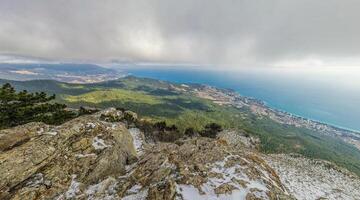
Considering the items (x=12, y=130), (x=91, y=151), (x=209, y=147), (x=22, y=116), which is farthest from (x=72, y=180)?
(x=22, y=116)

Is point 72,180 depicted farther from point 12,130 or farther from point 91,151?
point 12,130

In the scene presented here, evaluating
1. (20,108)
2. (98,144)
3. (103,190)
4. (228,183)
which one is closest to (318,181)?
(228,183)

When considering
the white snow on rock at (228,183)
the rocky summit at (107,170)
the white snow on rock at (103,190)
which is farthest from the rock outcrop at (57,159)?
the white snow on rock at (228,183)

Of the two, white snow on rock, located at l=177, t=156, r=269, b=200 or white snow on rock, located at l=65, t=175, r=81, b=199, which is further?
white snow on rock, located at l=65, t=175, r=81, b=199

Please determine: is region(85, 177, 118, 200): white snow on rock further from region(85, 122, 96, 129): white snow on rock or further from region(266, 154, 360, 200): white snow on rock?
region(266, 154, 360, 200): white snow on rock

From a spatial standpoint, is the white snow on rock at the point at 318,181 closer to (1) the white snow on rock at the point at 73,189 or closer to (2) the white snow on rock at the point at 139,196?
(2) the white snow on rock at the point at 139,196

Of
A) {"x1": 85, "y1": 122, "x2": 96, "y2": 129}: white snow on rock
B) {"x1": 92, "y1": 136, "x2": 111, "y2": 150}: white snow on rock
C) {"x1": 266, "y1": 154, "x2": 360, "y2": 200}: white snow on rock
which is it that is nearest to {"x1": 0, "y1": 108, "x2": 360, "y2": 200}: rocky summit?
{"x1": 92, "y1": 136, "x2": 111, "y2": 150}: white snow on rock
